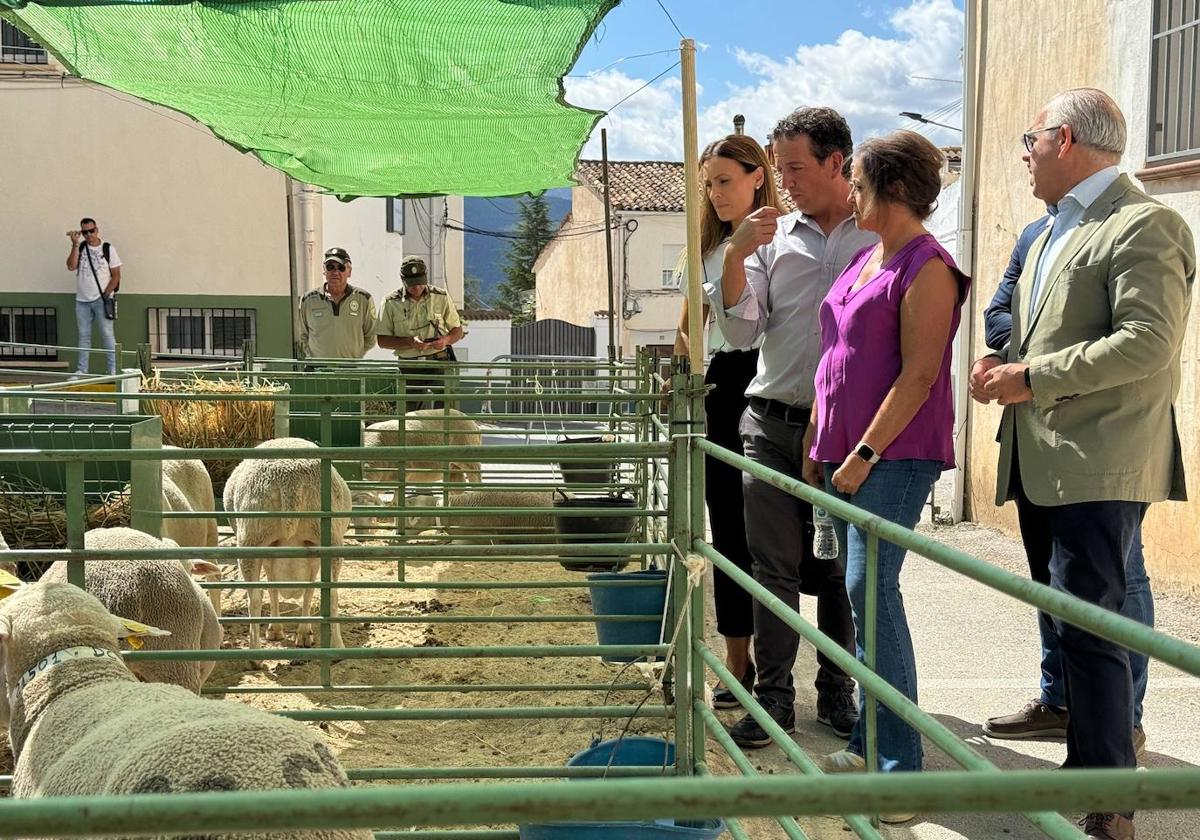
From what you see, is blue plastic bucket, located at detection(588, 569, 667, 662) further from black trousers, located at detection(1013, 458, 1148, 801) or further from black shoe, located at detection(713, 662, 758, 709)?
black trousers, located at detection(1013, 458, 1148, 801)

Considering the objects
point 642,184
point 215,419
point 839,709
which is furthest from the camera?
point 642,184

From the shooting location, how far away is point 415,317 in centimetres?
1011

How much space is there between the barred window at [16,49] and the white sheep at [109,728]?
16.7m

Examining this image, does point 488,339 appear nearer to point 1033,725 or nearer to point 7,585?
point 1033,725

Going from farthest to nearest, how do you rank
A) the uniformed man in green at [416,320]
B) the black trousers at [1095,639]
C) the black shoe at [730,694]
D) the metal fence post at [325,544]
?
the uniformed man in green at [416,320] → the black shoe at [730,694] → the metal fence post at [325,544] → the black trousers at [1095,639]

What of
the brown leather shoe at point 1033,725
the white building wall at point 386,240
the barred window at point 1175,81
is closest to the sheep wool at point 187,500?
the brown leather shoe at point 1033,725

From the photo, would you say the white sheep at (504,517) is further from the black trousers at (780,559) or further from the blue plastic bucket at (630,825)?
the blue plastic bucket at (630,825)


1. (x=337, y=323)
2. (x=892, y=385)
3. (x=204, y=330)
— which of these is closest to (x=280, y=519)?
(x=892, y=385)

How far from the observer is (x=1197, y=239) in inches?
240

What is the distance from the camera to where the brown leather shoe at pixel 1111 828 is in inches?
119

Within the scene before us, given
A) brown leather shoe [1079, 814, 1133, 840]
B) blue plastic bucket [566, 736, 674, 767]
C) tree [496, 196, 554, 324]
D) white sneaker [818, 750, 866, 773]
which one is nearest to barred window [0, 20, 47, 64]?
blue plastic bucket [566, 736, 674, 767]

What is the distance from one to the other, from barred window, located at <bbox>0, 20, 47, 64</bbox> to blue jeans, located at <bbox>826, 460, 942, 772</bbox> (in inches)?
690

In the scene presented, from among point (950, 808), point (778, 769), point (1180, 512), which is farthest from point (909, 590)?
point (950, 808)

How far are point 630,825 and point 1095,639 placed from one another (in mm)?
1364
